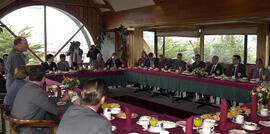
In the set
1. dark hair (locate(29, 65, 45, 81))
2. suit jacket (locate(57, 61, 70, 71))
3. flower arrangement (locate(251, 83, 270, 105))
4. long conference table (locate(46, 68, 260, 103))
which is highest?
dark hair (locate(29, 65, 45, 81))

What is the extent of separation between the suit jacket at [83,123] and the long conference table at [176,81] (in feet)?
13.8

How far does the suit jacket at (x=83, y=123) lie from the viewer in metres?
1.43

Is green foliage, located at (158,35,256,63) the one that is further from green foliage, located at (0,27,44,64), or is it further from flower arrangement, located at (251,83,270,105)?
flower arrangement, located at (251,83,270,105)

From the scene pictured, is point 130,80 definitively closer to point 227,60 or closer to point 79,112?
point 227,60

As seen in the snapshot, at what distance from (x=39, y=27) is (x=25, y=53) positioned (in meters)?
1.27

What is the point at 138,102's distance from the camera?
253 inches

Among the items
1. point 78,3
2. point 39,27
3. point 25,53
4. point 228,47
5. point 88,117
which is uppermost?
point 78,3

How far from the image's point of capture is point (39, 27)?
10430 mm

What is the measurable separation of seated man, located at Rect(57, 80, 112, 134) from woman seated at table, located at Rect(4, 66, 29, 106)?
1.64 meters

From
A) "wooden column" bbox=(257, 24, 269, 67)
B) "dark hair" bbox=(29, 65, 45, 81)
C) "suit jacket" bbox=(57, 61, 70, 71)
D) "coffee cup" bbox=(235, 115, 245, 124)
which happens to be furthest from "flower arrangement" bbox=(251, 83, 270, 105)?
"wooden column" bbox=(257, 24, 269, 67)

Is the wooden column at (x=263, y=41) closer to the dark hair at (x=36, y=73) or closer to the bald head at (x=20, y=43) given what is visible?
the bald head at (x=20, y=43)

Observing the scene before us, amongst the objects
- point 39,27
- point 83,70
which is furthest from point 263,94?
point 39,27

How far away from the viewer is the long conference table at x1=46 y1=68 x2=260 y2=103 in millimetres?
5102

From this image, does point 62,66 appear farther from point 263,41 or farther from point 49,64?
point 263,41
